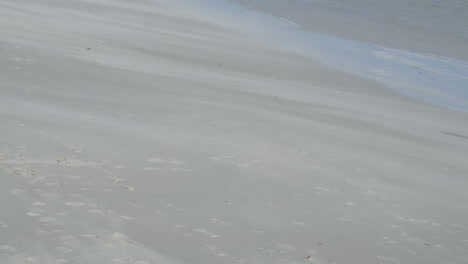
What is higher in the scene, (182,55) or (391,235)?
(391,235)

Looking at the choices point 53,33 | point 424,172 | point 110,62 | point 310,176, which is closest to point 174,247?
point 310,176

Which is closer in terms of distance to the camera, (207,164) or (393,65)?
(207,164)

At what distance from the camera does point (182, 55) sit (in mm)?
8945

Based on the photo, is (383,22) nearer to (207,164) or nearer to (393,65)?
(393,65)

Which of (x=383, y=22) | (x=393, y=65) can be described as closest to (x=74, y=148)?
(x=393, y=65)

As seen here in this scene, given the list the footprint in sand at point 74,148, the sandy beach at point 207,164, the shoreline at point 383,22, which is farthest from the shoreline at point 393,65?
the footprint in sand at point 74,148

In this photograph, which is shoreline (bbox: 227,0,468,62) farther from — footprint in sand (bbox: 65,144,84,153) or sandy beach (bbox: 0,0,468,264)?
footprint in sand (bbox: 65,144,84,153)

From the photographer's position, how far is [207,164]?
4.57 m

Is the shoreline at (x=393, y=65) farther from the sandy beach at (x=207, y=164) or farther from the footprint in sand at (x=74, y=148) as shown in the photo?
the footprint in sand at (x=74, y=148)

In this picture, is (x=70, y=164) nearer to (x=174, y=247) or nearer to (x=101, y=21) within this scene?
(x=174, y=247)

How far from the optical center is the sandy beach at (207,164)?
3.42 m

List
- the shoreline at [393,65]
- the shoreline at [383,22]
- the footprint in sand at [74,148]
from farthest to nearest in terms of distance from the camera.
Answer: the shoreline at [383,22]
the shoreline at [393,65]
the footprint in sand at [74,148]

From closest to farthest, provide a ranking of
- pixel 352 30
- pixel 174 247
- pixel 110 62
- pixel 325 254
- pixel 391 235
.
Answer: pixel 174 247
pixel 325 254
pixel 391 235
pixel 110 62
pixel 352 30

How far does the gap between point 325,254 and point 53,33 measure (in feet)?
19.1
